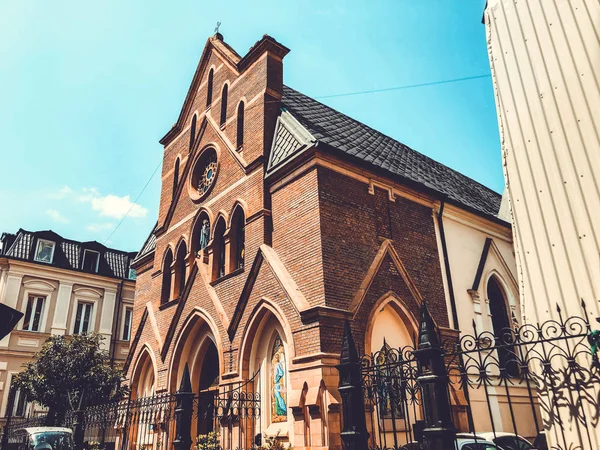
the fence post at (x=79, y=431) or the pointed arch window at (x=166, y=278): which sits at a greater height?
the pointed arch window at (x=166, y=278)

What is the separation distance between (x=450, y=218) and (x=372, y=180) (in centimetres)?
420

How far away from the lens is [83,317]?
95.3 ft

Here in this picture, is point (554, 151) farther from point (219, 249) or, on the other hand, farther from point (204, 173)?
point (204, 173)

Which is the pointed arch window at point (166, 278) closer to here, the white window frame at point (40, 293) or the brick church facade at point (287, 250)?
the brick church facade at point (287, 250)

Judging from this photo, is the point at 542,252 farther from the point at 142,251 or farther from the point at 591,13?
the point at 142,251

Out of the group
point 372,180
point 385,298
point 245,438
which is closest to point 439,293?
point 385,298

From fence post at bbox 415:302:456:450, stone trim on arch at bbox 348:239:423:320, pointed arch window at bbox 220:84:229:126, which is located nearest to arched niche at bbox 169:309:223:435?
stone trim on arch at bbox 348:239:423:320

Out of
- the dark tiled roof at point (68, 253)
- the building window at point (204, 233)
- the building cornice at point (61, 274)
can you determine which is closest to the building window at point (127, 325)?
the building cornice at point (61, 274)

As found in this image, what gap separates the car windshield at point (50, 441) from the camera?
13406 millimetres

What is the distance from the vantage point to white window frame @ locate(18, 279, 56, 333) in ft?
88.8

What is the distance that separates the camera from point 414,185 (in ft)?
49.2

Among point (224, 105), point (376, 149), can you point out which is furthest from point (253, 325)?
point (224, 105)

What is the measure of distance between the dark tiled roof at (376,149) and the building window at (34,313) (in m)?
19.6

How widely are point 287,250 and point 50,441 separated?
8.50 meters
